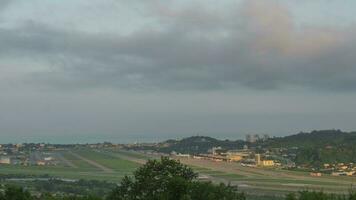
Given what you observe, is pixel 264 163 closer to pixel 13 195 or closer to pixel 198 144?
pixel 198 144

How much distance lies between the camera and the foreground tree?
25.1 metres

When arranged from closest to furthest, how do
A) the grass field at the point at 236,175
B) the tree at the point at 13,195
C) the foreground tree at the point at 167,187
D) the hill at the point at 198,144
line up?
the foreground tree at the point at 167,187 < the tree at the point at 13,195 < the grass field at the point at 236,175 < the hill at the point at 198,144

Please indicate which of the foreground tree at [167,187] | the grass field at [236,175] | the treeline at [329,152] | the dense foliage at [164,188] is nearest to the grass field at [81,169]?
the grass field at [236,175]

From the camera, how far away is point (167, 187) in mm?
25484

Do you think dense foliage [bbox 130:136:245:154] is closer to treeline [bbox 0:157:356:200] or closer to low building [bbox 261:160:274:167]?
low building [bbox 261:160:274:167]

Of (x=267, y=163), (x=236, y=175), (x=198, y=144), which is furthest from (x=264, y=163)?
(x=198, y=144)

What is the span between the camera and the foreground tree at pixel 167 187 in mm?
25094

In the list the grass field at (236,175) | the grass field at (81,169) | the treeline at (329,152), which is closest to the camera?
the grass field at (236,175)

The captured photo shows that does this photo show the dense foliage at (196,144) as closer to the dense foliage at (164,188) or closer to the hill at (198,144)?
the hill at (198,144)

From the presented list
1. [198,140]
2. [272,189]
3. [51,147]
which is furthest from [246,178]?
[51,147]

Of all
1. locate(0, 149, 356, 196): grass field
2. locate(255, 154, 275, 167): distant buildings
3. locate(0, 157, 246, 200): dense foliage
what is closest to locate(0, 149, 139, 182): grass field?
locate(0, 149, 356, 196): grass field

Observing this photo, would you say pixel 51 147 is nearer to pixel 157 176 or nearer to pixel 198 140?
pixel 198 140

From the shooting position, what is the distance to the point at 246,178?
81688 millimetres

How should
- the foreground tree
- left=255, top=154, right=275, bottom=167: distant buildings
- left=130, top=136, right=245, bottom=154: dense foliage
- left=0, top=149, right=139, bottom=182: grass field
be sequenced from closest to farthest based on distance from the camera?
the foreground tree → left=0, top=149, right=139, bottom=182: grass field → left=255, top=154, right=275, bottom=167: distant buildings → left=130, top=136, right=245, bottom=154: dense foliage
